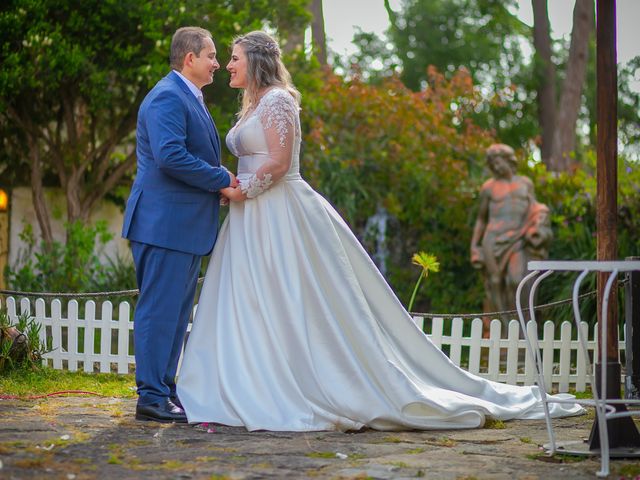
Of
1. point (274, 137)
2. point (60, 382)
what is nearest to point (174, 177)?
point (274, 137)

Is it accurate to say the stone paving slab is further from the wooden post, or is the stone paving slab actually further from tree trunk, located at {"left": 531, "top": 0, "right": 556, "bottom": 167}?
tree trunk, located at {"left": 531, "top": 0, "right": 556, "bottom": 167}

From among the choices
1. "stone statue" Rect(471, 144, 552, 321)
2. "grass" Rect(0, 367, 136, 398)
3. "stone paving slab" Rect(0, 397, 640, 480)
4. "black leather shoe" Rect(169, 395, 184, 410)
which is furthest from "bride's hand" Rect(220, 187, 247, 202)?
"stone statue" Rect(471, 144, 552, 321)

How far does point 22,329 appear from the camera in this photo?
745 cm

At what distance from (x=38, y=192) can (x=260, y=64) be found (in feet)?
23.2

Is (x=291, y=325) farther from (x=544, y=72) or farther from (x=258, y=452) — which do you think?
(x=544, y=72)

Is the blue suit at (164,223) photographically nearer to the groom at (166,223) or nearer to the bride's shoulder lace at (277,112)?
the groom at (166,223)

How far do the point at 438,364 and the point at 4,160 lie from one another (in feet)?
27.2

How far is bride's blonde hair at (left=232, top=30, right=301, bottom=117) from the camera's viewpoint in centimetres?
544

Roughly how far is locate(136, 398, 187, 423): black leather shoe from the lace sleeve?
47.1 inches

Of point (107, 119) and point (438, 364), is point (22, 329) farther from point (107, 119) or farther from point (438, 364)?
point (107, 119)

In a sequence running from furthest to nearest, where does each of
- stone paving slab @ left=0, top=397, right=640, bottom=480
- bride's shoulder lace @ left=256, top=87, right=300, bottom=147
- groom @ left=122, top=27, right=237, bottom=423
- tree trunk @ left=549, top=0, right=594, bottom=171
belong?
1. tree trunk @ left=549, top=0, right=594, bottom=171
2. bride's shoulder lace @ left=256, top=87, right=300, bottom=147
3. groom @ left=122, top=27, right=237, bottom=423
4. stone paving slab @ left=0, top=397, right=640, bottom=480

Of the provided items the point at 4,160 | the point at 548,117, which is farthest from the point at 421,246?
the point at 548,117

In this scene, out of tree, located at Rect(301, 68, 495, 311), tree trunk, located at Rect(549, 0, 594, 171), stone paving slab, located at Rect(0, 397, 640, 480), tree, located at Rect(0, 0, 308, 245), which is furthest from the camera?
tree trunk, located at Rect(549, 0, 594, 171)

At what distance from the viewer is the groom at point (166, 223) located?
520cm
